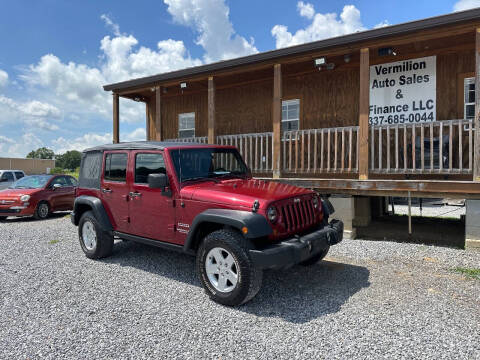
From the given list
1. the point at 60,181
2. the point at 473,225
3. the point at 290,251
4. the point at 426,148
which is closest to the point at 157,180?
the point at 290,251

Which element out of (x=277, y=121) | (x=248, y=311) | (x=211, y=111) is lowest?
(x=248, y=311)

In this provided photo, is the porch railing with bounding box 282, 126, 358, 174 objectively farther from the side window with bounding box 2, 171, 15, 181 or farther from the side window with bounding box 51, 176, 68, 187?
the side window with bounding box 2, 171, 15, 181

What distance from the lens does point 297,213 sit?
4.03 meters

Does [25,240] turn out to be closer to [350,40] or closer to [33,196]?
[33,196]

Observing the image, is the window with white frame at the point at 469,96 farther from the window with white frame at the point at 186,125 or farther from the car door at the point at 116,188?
the window with white frame at the point at 186,125

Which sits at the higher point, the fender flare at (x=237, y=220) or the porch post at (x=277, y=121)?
the porch post at (x=277, y=121)

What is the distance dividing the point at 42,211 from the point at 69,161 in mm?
99136

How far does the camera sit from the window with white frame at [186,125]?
1200 cm

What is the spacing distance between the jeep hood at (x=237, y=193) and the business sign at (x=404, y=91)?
522cm

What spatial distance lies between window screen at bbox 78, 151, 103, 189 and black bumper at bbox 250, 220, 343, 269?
3.31 metres

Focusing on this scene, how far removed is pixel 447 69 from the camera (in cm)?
776

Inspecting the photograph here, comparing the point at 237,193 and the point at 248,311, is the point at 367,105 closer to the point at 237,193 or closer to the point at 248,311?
the point at 237,193

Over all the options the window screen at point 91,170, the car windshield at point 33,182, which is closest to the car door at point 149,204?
the window screen at point 91,170

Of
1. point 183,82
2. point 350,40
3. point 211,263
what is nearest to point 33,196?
point 183,82
